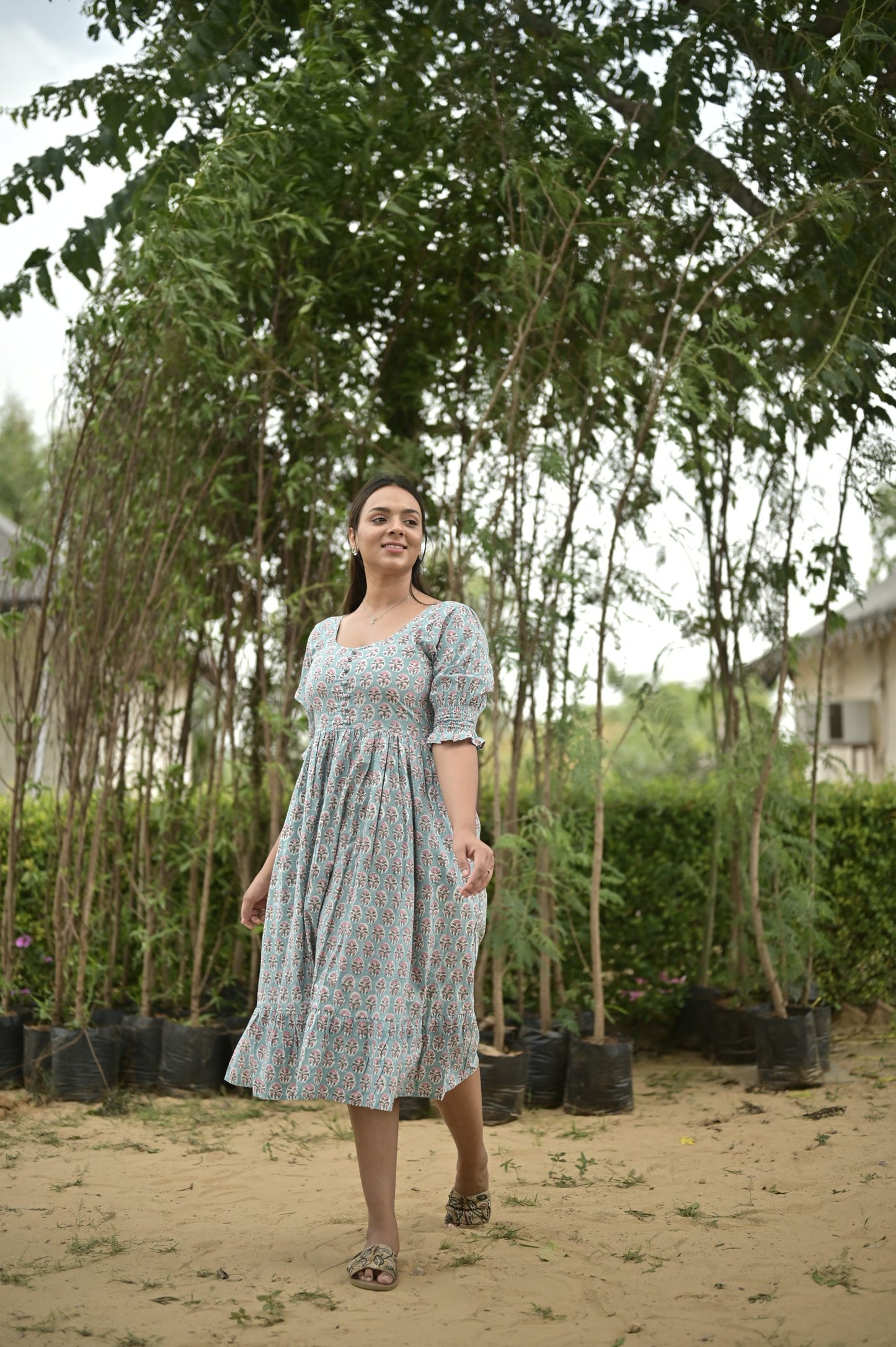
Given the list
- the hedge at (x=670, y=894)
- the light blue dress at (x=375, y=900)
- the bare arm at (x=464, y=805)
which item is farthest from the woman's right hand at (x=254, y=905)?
the hedge at (x=670, y=894)

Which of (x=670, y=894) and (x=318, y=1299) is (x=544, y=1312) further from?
(x=670, y=894)

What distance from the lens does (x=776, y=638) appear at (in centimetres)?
466

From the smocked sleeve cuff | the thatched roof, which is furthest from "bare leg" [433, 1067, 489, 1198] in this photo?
the thatched roof

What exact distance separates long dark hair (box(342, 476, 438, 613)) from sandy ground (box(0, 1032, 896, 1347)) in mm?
1471

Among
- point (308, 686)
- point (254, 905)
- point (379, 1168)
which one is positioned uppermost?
point (308, 686)

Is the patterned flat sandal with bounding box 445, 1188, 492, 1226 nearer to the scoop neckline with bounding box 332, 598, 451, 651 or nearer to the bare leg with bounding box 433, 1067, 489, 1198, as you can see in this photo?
the bare leg with bounding box 433, 1067, 489, 1198

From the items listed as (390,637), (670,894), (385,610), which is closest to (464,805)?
(390,637)

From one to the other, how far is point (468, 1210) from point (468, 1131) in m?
0.24

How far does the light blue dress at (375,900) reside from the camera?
2.34 metres

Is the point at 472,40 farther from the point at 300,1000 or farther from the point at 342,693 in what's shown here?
the point at 300,1000

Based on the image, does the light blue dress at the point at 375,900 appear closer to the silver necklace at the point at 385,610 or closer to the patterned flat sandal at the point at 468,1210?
the silver necklace at the point at 385,610

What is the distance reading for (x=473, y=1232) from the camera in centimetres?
262

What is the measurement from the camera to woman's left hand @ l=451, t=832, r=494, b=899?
231 cm

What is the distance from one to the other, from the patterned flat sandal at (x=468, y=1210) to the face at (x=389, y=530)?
4.77ft
